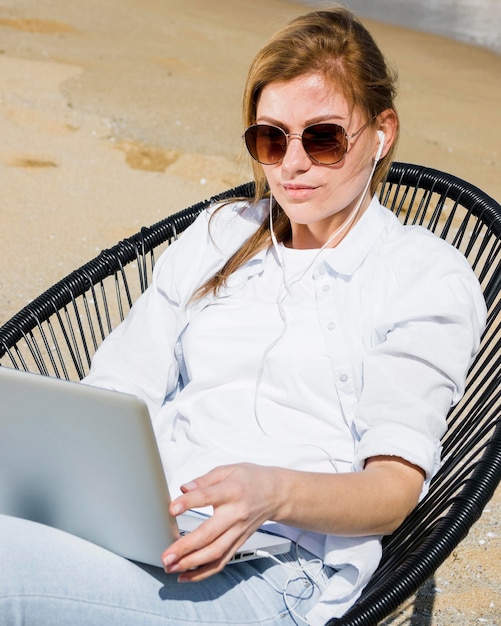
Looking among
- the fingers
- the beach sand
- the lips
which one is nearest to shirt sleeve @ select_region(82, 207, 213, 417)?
the lips

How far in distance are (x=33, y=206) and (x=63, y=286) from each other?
87.2 inches

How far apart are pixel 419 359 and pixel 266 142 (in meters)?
0.51

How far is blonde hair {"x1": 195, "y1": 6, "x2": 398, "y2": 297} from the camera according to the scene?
5.68 feet

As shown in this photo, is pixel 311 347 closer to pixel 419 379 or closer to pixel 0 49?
pixel 419 379

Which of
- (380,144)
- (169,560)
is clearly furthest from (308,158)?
(169,560)

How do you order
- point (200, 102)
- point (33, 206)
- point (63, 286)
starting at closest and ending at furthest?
1. point (63, 286)
2. point (33, 206)
3. point (200, 102)

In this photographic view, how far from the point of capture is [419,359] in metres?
1.56

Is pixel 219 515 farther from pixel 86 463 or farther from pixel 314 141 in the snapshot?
pixel 314 141

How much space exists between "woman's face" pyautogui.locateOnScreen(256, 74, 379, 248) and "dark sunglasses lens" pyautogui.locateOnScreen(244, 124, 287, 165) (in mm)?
13

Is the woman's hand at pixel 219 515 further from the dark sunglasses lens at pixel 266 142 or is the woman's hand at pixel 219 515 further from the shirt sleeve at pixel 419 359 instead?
the dark sunglasses lens at pixel 266 142

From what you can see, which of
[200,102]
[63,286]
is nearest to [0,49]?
[200,102]

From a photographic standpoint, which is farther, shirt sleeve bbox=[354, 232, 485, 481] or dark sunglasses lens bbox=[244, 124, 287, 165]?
dark sunglasses lens bbox=[244, 124, 287, 165]

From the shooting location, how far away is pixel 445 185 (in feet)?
7.86

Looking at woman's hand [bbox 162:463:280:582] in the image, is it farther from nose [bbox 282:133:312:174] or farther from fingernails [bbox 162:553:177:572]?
nose [bbox 282:133:312:174]
